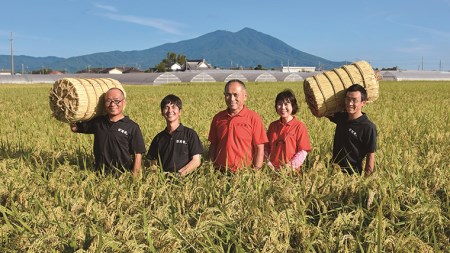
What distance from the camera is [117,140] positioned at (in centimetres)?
480

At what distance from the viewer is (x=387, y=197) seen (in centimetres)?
322

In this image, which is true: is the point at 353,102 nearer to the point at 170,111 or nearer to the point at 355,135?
Result: the point at 355,135

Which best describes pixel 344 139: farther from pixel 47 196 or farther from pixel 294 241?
pixel 47 196

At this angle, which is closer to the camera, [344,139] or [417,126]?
[344,139]

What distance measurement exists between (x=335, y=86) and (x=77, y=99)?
2.95 meters

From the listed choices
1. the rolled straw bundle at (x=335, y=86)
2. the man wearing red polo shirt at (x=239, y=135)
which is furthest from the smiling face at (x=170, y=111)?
the rolled straw bundle at (x=335, y=86)

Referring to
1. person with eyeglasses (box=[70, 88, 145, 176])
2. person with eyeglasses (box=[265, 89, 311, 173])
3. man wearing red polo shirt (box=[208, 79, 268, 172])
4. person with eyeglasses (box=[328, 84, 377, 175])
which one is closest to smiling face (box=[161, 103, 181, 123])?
person with eyeglasses (box=[70, 88, 145, 176])

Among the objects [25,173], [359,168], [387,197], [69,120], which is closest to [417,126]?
[359,168]

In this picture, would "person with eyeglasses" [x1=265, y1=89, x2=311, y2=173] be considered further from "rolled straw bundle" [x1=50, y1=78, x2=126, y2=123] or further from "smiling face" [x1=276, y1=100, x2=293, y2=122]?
"rolled straw bundle" [x1=50, y1=78, x2=126, y2=123]

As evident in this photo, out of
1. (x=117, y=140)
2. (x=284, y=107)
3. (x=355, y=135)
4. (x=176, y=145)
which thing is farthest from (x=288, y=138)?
(x=117, y=140)

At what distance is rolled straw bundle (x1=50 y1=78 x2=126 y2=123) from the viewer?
457 centimetres

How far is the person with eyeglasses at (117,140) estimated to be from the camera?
15.6 ft

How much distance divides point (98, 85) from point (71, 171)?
1.10 m

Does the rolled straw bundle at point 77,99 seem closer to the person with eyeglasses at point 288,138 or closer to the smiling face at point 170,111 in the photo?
the smiling face at point 170,111
